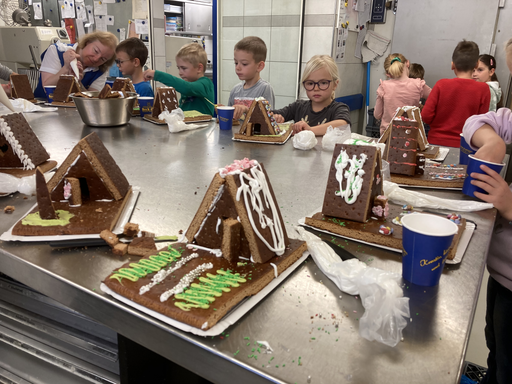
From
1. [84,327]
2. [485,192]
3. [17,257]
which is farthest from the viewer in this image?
[485,192]

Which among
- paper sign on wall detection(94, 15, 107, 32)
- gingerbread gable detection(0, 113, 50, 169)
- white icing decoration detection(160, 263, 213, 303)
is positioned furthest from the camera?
paper sign on wall detection(94, 15, 107, 32)

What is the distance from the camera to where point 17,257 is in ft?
3.26

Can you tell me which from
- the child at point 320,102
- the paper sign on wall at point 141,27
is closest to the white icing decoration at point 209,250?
the child at point 320,102

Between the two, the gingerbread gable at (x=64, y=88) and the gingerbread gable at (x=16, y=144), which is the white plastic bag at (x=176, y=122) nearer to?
the gingerbread gable at (x=16, y=144)

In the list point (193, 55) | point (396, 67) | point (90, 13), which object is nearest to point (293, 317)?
point (193, 55)

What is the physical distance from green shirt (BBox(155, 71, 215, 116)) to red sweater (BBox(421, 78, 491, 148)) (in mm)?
1994

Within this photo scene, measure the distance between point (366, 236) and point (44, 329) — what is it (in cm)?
112

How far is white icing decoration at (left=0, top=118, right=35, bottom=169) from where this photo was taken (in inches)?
60.5

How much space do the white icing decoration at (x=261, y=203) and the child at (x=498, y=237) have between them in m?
0.84

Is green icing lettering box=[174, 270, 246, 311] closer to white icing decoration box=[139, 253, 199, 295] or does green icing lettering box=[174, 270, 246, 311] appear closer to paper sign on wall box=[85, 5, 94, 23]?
white icing decoration box=[139, 253, 199, 295]

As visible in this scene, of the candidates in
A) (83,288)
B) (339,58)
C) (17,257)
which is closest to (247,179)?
(83,288)

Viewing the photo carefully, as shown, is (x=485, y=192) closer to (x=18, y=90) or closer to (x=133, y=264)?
(x=133, y=264)

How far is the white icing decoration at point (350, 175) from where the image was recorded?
1.17 meters

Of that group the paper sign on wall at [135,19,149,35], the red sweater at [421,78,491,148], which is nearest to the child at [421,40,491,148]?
the red sweater at [421,78,491,148]
